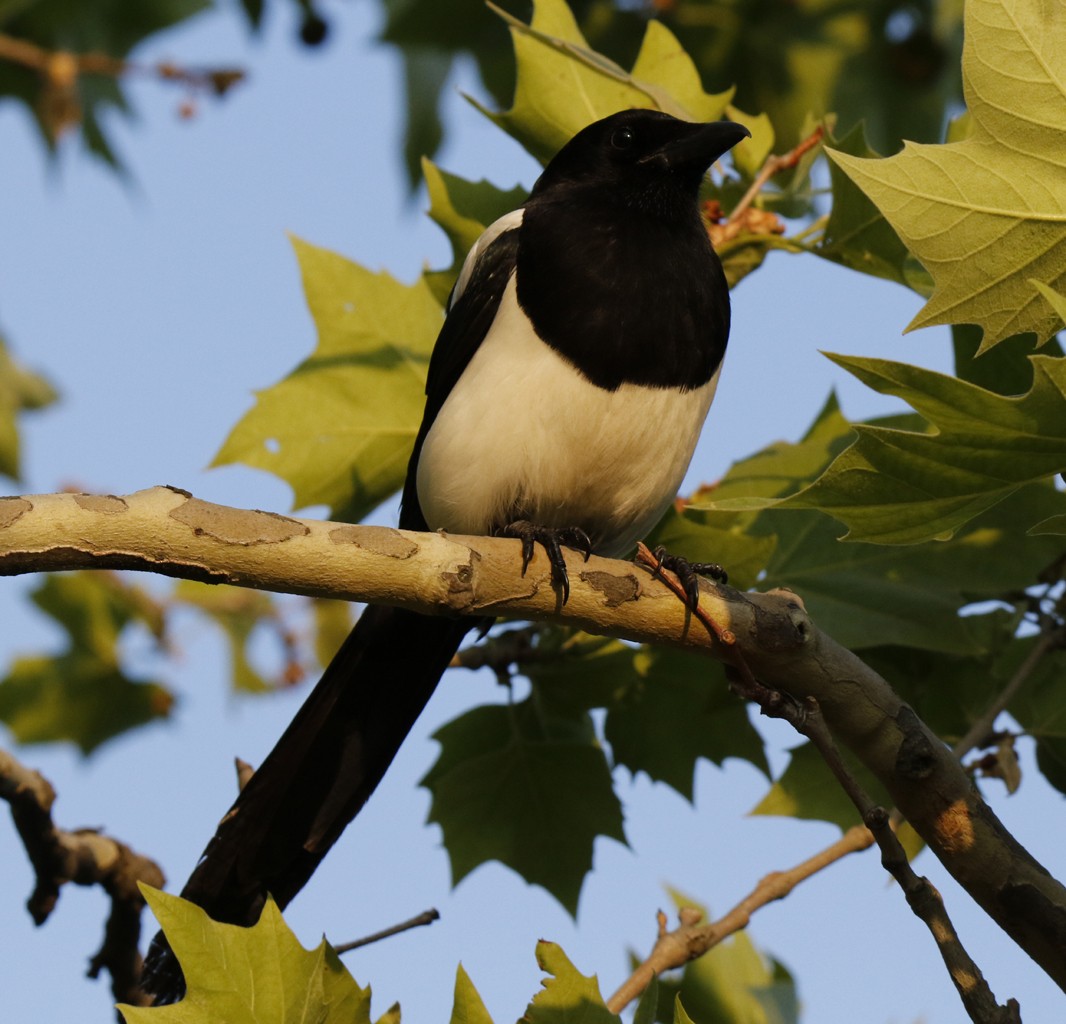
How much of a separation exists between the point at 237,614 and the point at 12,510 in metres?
2.93

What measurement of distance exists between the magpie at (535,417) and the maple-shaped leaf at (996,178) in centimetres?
116

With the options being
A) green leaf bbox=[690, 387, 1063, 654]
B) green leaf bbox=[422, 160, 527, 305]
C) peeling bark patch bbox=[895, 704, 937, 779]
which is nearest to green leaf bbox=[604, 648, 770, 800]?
green leaf bbox=[690, 387, 1063, 654]

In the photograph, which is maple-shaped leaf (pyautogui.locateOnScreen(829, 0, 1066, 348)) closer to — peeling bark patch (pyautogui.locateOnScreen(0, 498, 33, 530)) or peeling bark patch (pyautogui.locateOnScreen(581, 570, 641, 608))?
peeling bark patch (pyautogui.locateOnScreen(581, 570, 641, 608))

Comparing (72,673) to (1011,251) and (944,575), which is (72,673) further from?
(1011,251)

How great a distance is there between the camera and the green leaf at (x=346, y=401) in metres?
3.38

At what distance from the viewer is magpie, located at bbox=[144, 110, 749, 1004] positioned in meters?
3.15

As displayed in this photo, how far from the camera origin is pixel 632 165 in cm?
362

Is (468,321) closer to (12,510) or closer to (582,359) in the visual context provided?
(582,359)

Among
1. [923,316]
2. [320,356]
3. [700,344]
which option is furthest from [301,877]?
[923,316]

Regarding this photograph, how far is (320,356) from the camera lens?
344 cm

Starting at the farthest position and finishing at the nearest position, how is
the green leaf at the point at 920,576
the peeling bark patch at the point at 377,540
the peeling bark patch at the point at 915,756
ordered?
the green leaf at the point at 920,576 → the peeling bark patch at the point at 915,756 → the peeling bark patch at the point at 377,540

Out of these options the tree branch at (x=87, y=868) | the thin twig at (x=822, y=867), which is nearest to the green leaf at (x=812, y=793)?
the thin twig at (x=822, y=867)

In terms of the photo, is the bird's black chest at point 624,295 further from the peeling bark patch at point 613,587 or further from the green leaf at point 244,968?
the green leaf at point 244,968

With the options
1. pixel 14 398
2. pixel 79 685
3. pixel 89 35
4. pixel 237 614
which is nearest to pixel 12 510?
pixel 79 685
